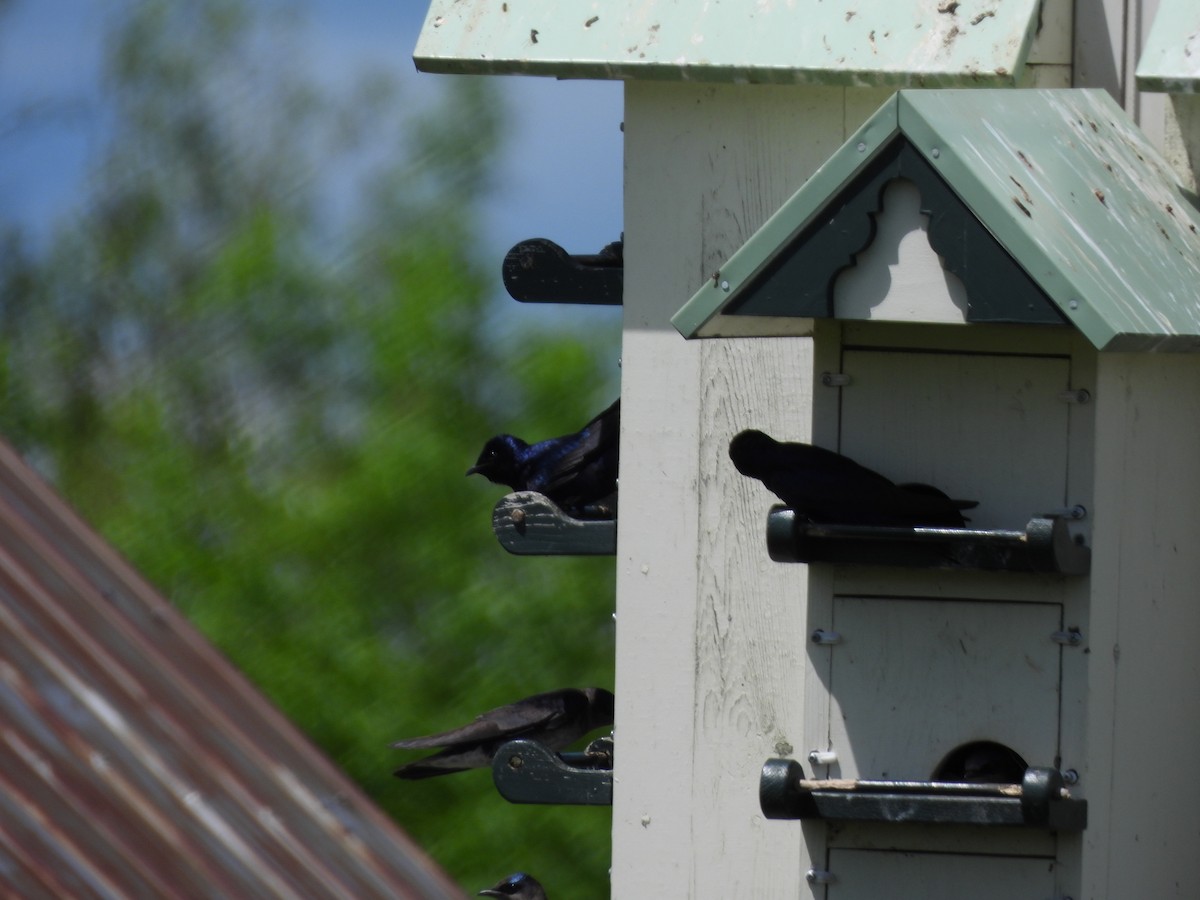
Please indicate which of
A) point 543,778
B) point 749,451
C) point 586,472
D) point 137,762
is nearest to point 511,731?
point 543,778

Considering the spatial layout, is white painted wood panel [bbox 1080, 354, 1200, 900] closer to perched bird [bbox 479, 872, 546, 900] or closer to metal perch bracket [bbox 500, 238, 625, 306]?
metal perch bracket [bbox 500, 238, 625, 306]

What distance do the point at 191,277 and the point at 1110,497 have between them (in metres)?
15.1

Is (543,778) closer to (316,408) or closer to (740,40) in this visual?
(740,40)

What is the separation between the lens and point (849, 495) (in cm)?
362

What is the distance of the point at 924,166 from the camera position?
347 cm

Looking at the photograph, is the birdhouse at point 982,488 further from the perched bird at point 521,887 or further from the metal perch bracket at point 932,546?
the perched bird at point 521,887

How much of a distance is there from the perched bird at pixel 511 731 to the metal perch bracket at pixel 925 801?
1511mm

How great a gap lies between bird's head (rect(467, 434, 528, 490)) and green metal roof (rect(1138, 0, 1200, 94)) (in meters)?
2.22

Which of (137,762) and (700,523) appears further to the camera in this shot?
(700,523)

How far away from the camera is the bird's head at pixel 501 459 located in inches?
224

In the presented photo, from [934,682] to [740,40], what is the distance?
4.62ft

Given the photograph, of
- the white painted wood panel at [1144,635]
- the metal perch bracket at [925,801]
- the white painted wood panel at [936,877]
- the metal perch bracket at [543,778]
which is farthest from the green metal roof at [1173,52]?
the metal perch bracket at [543,778]

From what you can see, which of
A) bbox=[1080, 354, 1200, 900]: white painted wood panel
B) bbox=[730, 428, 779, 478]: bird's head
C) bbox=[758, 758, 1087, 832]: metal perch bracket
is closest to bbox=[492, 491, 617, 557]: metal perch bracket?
bbox=[730, 428, 779, 478]: bird's head

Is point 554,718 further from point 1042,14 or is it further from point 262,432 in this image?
point 262,432
